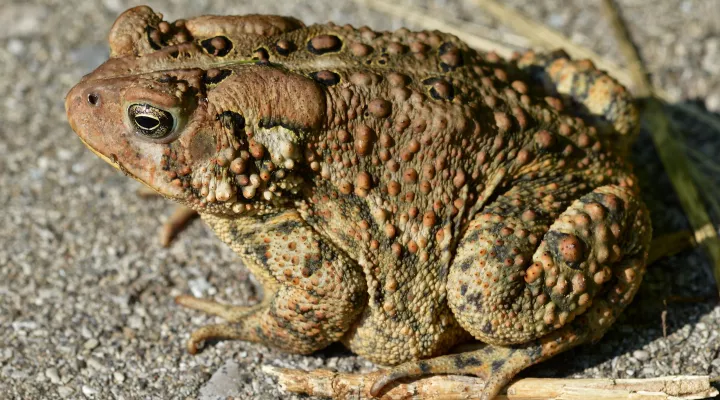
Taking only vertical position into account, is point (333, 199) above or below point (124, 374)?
above

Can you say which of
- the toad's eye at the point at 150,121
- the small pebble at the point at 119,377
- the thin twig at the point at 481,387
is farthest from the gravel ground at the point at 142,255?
the toad's eye at the point at 150,121

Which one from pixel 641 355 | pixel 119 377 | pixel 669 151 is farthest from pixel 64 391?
pixel 669 151

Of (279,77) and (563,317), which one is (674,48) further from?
(279,77)

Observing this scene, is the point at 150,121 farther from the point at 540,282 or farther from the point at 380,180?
the point at 540,282

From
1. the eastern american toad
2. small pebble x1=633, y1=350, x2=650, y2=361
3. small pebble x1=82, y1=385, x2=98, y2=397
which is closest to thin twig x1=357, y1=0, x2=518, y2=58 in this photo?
the eastern american toad

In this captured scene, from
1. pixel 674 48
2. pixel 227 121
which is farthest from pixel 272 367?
pixel 674 48

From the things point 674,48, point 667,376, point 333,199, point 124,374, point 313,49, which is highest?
point 674,48

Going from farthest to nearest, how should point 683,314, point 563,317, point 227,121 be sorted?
1. point 683,314
2. point 563,317
3. point 227,121
